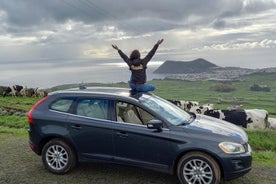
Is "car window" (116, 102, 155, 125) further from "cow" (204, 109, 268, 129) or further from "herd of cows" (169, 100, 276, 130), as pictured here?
"cow" (204, 109, 268, 129)

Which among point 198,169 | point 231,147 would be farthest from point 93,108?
point 231,147

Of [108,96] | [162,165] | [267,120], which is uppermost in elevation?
[108,96]

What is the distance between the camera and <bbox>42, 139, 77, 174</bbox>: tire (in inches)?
322

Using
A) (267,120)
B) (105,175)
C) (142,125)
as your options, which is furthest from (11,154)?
(267,120)

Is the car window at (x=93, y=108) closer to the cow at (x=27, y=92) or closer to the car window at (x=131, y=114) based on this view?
the car window at (x=131, y=114)

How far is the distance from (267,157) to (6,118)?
11969mm

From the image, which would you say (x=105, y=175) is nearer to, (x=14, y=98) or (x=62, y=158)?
(x=62, y=158)

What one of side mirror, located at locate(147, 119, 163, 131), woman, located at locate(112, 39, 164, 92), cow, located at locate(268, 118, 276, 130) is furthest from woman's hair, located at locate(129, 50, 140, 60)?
cow, located at locate(268, 118, 276, 130)

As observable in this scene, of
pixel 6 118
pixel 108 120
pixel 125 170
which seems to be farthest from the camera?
pixel 6 118

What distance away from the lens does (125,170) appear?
8.55m

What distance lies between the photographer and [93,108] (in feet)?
26.8

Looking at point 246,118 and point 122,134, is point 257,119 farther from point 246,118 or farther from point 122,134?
point 122,134

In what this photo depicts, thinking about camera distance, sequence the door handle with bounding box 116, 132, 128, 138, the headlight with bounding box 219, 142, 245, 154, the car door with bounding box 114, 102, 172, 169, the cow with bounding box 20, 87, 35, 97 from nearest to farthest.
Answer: the headlight with bounding box 219, 142, 245, 154
the car door with bounding box 114, 102, 172, 169
the door handle with bounding box 116, 132, 128, 138
the cow with bounding box 20, 87, 35, 97

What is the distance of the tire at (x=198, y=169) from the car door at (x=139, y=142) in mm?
343
